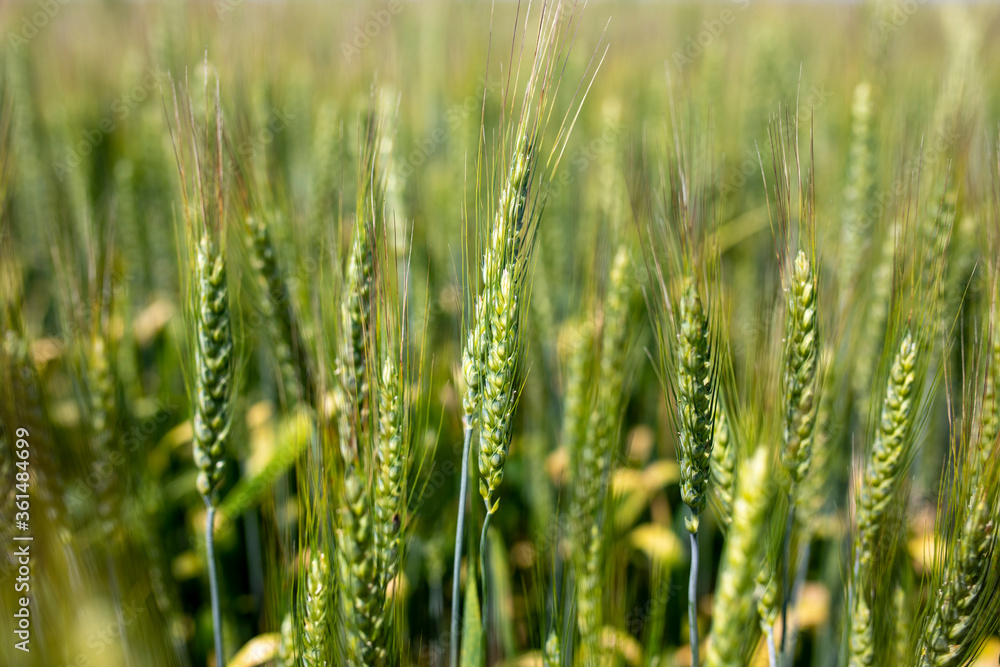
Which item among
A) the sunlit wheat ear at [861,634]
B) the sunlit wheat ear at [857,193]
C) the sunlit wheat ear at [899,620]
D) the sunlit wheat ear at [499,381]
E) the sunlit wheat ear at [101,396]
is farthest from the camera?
the sunlit wheat ear at [857,193]

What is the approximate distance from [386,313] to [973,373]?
103cm

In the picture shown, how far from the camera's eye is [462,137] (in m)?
2.58

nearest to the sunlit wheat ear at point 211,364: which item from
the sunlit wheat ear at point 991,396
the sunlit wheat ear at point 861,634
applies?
the sunlit wheat ear at point 861,634

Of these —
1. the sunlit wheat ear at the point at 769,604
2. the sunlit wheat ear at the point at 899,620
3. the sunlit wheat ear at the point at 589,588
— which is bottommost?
the sunlit wheat ear at the point at 899,620

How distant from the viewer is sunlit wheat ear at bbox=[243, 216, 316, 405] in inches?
56.3

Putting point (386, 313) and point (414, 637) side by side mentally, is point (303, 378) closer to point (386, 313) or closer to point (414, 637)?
point (386, 313)

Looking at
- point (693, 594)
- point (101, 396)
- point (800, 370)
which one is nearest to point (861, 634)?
point (693, 594)

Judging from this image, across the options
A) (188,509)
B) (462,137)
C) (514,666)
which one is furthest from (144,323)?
(514,666)

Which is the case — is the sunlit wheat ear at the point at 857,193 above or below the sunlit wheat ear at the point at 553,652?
above

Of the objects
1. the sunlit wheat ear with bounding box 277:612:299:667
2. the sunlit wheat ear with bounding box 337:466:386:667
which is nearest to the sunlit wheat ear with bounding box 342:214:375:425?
the sunlit wheat ear with bounding box 337:466:386:667

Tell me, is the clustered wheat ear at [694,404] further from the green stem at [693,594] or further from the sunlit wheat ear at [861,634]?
the sunlit wheat ear at [861,634]

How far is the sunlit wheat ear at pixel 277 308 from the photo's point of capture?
1431mm

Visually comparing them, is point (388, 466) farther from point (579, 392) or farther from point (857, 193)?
point (857, 193)

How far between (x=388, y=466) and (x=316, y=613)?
0.80ft
